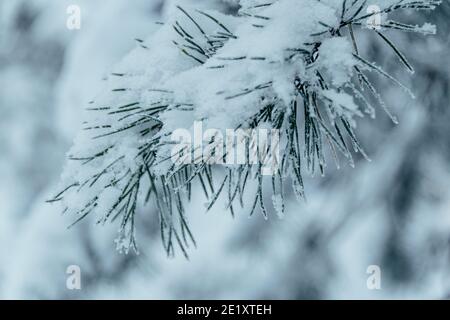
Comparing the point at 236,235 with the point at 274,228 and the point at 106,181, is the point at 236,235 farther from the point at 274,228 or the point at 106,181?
the point at 106,181
